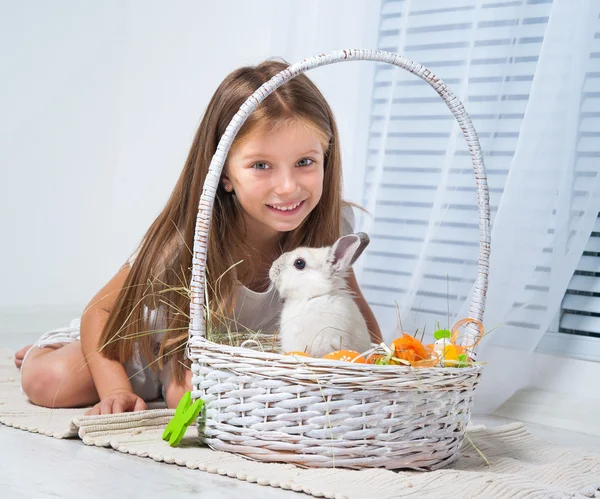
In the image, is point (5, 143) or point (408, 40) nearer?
point (408, 40)

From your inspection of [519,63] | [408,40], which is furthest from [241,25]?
[519,63]

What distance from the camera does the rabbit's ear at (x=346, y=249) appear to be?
1.33 metres

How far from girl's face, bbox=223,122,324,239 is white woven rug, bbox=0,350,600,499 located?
16.6 inches

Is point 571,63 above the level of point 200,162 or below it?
above

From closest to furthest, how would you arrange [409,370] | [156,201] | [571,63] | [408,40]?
[409,370]
[571,63]
[408,40]
[156,201]

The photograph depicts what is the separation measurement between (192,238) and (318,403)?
0.51 m

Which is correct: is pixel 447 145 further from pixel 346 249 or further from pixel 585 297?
pixel 346 249

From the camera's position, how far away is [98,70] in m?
3.34

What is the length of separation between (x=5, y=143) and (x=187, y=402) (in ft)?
7.15

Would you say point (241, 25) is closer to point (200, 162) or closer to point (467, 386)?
point (200, 162)

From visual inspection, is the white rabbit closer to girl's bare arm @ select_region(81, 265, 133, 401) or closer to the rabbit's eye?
the rabbit's eye

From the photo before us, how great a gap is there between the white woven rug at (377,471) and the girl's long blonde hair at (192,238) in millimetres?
179

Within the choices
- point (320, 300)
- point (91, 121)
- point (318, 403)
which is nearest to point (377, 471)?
point (318, 403)

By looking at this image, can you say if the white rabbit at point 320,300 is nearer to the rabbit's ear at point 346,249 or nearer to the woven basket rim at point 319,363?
the rabbit's ear at point 346,249
